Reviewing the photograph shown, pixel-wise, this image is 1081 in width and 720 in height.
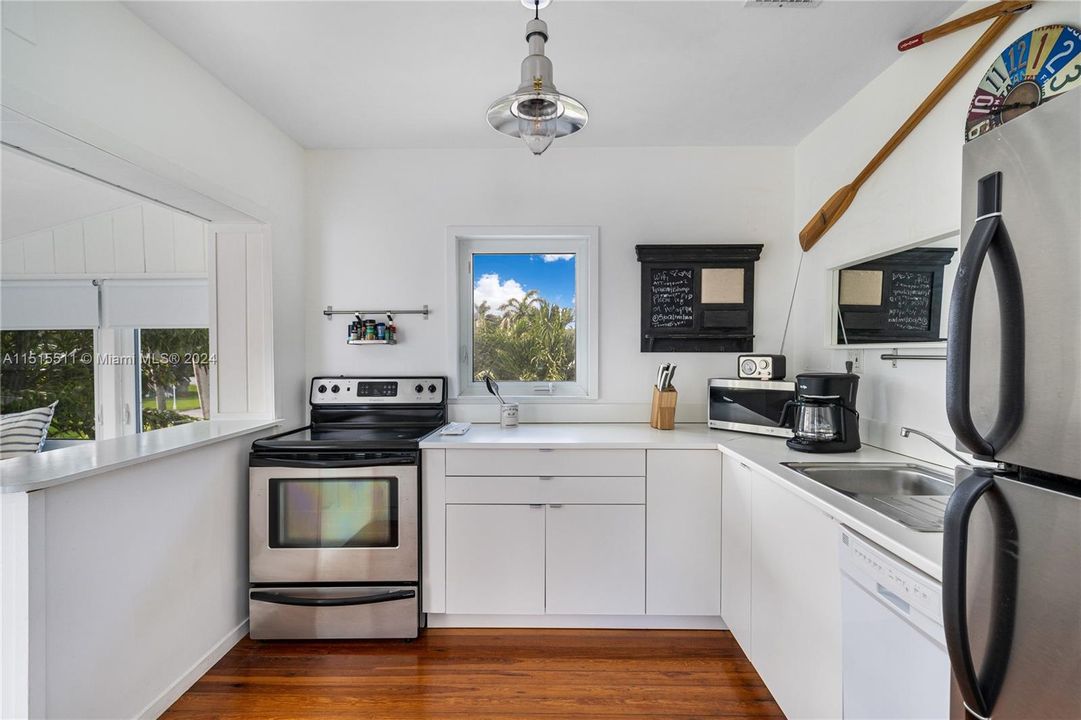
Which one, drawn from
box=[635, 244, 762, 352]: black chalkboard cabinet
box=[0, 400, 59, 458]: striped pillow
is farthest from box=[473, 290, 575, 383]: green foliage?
box=[0, 400, 59, 458]: striped pillow

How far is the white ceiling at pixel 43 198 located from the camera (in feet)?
7.07

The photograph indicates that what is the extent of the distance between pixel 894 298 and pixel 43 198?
3.98 meters

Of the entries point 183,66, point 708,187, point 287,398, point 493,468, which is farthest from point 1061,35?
point 287,398

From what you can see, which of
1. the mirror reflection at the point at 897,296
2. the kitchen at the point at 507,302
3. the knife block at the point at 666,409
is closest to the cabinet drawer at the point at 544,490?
the kitchen at the point at 507,302

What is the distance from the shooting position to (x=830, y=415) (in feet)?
6.32

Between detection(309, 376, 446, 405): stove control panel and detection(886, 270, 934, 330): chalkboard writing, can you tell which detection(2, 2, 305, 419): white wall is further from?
detection(886, 270, 934, 330): chalkboard writing

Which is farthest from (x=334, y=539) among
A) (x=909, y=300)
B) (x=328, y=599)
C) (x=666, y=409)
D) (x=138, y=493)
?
(x=909, y=300)

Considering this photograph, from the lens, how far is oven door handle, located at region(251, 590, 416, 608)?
2.11m

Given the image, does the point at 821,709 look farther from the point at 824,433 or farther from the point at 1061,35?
the point at 1061,35

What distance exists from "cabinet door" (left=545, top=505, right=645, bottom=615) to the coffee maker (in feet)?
2.57

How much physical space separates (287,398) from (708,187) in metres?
2.61

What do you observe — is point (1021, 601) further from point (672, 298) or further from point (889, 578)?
point (672, 298)

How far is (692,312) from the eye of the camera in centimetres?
270

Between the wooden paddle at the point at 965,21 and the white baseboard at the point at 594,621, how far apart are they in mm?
2422
